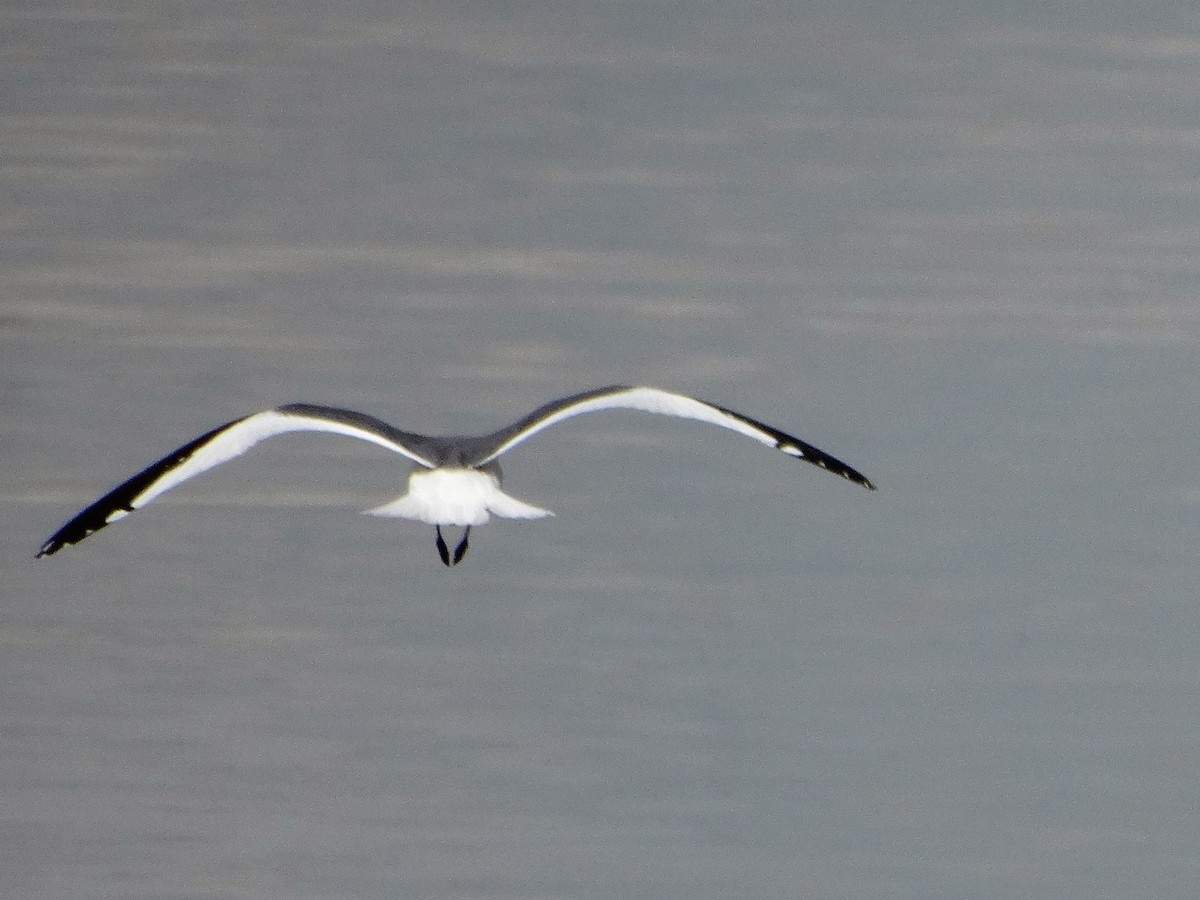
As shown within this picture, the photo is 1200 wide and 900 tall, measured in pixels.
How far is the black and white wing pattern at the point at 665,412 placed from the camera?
2979 mm

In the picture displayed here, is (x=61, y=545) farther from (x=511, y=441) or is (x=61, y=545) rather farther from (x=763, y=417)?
(x=763, y=417)

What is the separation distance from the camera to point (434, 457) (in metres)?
2.89

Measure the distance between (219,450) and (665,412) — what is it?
67 centimetres

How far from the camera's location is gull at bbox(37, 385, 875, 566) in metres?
2.87

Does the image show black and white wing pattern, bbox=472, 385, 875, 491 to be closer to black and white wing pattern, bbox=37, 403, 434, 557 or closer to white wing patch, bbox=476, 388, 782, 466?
white wing patch, bbox=476, 388, 782, 466

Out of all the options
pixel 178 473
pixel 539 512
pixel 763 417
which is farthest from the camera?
pixel 763 417

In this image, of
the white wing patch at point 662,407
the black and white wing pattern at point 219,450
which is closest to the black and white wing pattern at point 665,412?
the white wing patch at point 662,407

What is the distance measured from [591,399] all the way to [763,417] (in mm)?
1652

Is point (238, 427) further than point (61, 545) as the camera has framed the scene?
Yes

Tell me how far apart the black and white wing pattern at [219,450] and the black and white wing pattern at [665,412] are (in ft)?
0.49

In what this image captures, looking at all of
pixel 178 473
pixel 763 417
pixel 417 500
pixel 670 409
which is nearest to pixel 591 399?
pixel 670 409

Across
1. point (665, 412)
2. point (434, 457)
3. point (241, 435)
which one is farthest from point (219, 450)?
point (665, 412)

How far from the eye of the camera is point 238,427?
3098 mm

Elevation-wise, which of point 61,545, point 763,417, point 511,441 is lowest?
point 61,545
